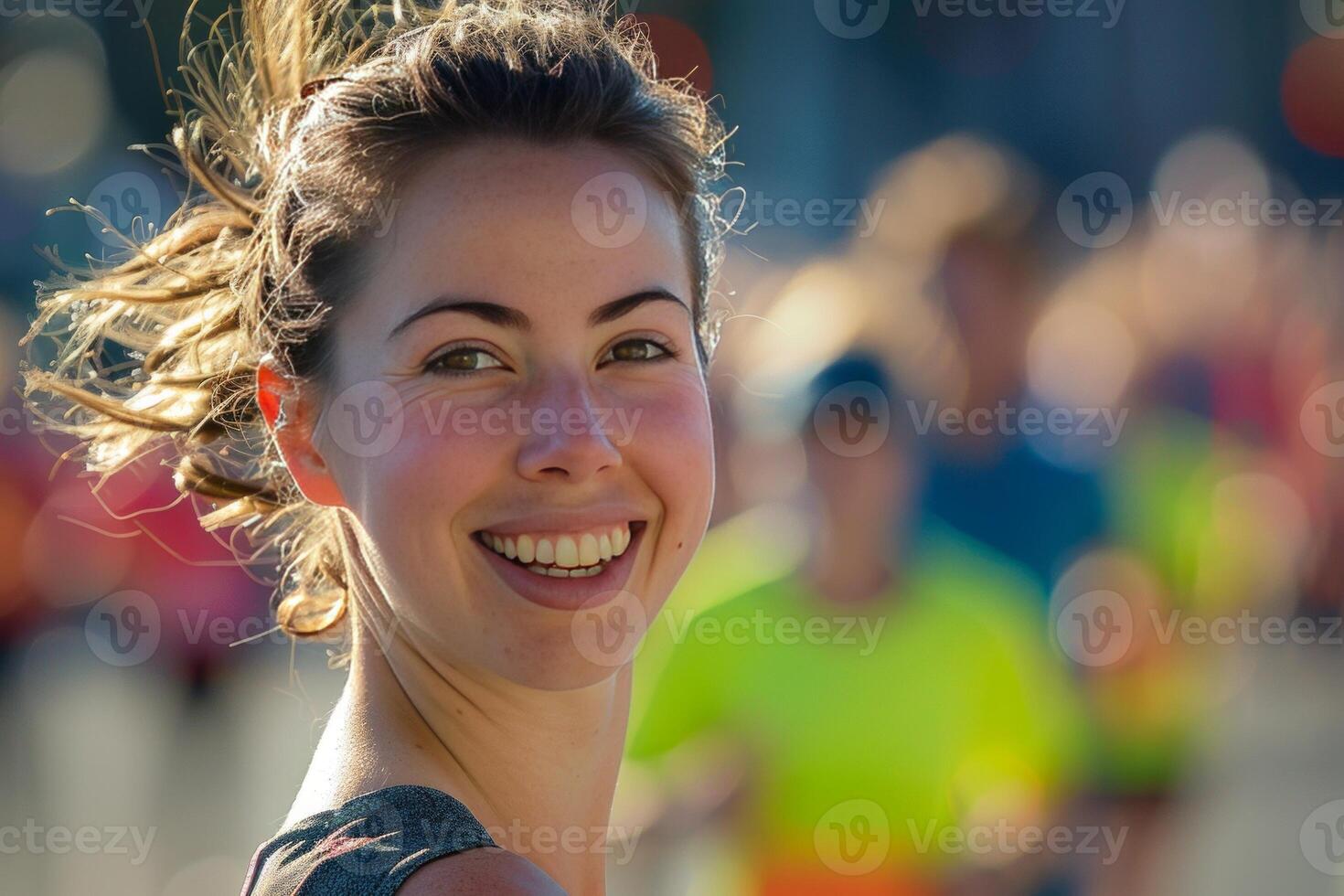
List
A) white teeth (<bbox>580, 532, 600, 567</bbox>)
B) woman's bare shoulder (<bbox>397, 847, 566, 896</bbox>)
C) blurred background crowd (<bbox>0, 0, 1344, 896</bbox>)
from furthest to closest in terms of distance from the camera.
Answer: blurred background crowd (<bbox>0, 0, 1344, 896</bbox>) → white teeth (<bbox>580, 532, 600, 567</bbox>) → woman's bare shoulder (<bbox>397, 847, 566, 896</bbox>)

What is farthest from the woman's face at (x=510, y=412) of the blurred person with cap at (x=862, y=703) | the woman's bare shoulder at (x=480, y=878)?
the blurred person with cap at (x=862, y=703)

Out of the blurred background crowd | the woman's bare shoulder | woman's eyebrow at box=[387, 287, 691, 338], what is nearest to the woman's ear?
woman's eyebrow at box=[387, 287, 691, 338]

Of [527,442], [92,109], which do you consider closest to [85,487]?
[527,442]

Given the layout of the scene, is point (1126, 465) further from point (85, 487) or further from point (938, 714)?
point (85, 487)

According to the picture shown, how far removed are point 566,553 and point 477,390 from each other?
223 mm

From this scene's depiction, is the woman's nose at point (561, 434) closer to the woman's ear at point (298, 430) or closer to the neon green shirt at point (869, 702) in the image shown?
the woman's ear at point (298, 430)

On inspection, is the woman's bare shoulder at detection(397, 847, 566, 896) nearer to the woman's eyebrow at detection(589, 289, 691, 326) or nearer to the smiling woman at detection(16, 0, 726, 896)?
the smiling woman at detection(16, 0, 726, 896)

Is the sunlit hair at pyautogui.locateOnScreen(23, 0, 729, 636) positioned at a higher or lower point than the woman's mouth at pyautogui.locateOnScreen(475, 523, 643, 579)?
higher

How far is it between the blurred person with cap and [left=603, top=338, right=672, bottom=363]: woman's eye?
164cm

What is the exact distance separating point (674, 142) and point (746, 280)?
396cm

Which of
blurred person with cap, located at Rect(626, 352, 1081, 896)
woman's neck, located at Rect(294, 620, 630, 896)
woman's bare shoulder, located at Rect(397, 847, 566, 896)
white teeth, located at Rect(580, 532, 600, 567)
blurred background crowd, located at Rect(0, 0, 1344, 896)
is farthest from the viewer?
blurred background crowd, located at Rect(0, 0, 1344, 896)

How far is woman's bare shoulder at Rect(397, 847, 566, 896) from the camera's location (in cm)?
146

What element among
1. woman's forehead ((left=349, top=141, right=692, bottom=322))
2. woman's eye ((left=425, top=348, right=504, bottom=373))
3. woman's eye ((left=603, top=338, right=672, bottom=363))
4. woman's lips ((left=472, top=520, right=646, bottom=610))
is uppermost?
woman's forehead ((left=349, top=141, right=692, bottom=322))

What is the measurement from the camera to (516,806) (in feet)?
6.49
